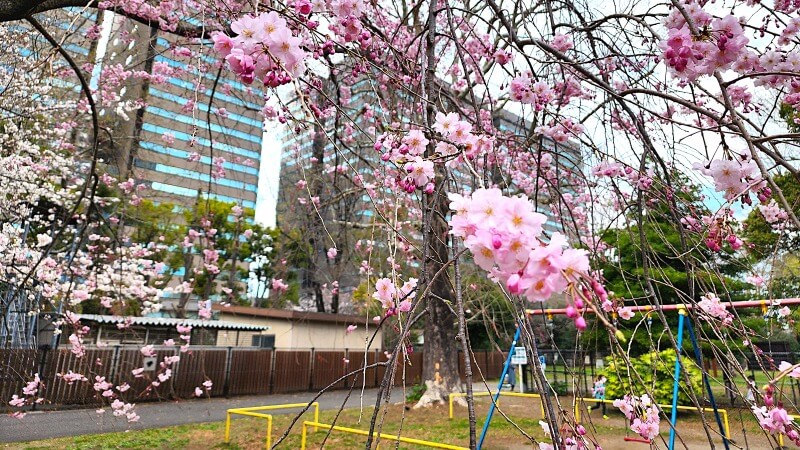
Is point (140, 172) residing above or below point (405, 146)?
above

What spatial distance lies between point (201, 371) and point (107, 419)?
12.4 feet

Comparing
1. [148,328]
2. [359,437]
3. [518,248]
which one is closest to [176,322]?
[148,328]

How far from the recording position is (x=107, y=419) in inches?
254

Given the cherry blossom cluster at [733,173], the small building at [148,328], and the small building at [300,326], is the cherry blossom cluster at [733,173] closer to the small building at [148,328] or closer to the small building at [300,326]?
the small building at [148,328]

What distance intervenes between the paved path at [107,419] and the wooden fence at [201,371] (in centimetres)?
26

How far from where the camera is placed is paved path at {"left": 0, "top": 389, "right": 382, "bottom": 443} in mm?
5805

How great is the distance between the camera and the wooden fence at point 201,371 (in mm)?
7762

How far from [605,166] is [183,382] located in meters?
9.71

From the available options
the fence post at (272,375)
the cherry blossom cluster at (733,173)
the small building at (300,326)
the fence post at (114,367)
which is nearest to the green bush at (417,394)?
the small building at (300,326)

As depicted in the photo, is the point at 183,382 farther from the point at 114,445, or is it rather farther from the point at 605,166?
the point at 605,166

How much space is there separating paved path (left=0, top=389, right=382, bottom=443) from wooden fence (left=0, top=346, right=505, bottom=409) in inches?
10.0

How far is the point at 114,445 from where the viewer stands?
5246 millimetres

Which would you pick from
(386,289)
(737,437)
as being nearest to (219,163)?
(386,289)

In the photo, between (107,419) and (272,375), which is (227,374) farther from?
(107,419)
